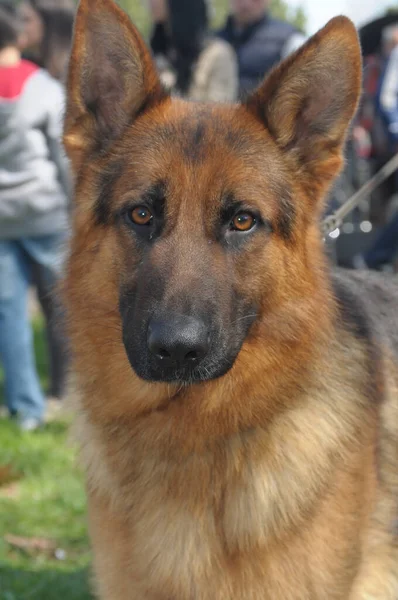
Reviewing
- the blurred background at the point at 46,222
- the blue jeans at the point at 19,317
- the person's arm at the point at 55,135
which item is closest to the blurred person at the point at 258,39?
the blurred background at the point at 46,222

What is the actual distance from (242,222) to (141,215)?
0.34 metres

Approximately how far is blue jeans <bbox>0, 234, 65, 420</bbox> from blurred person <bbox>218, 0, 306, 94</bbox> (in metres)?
2.51

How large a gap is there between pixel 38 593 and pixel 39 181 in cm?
304

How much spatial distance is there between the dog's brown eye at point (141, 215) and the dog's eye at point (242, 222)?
0.28 metres

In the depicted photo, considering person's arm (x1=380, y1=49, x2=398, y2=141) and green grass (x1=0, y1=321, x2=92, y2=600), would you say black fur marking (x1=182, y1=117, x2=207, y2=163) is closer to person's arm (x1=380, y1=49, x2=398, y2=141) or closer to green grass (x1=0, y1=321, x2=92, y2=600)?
green grass (x1=0, y1=321, x2=92, y2=600)

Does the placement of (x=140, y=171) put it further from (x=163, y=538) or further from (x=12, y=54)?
(x=12, y=54)

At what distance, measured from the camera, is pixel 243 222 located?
9.62 feet

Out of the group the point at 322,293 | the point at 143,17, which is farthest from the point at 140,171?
the point at 143,17

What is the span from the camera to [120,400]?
3.08 meters

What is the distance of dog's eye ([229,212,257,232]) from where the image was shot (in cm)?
292

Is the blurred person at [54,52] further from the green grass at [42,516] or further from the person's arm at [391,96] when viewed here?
the person's arm at [391,96]

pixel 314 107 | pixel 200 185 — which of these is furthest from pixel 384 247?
pixel 200 185

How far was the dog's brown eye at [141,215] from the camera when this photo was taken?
9.62ft

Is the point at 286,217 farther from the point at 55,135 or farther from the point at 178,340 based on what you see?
the point at 55,135
